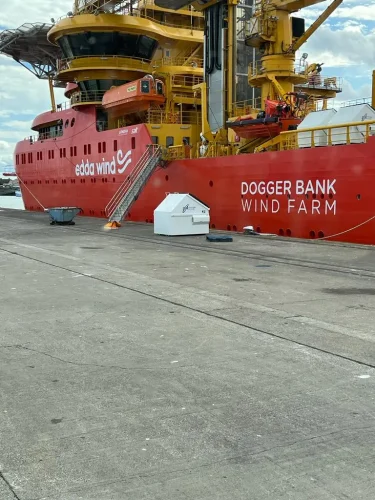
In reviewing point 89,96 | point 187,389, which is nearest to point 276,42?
point 89,96

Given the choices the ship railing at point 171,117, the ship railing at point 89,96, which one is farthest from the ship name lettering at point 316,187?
the ship railing at point 89,96

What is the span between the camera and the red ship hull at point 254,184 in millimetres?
15834

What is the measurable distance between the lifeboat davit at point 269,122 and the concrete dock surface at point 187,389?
36.4ft

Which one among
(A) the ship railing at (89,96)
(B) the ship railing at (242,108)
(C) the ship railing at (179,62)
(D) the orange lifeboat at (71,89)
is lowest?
(B) the ship railing at (242,108)

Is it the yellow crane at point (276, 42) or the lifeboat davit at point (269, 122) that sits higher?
the yellow crane at point (276, 42)

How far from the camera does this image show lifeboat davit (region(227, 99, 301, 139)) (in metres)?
19.9

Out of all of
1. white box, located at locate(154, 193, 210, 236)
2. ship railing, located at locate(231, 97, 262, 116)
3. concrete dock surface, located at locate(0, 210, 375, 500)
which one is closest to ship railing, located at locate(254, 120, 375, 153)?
white box, located at locate(154, 193, 210, 236)

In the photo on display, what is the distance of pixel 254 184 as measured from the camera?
1942cm

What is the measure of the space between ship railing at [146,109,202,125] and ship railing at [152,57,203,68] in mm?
3817

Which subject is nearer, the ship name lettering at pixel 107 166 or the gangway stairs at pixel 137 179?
the gangway stairs at pixel 137 179

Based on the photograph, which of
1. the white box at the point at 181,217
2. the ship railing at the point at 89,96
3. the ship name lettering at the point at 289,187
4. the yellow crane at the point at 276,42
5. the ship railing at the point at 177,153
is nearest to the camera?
the ship name lettering at the point at 289,187

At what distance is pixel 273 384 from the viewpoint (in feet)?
15.3

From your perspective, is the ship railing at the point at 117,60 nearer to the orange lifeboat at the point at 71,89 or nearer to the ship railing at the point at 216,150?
the orange lifeboat at the point at 71,89

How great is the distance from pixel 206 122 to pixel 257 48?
355cm
